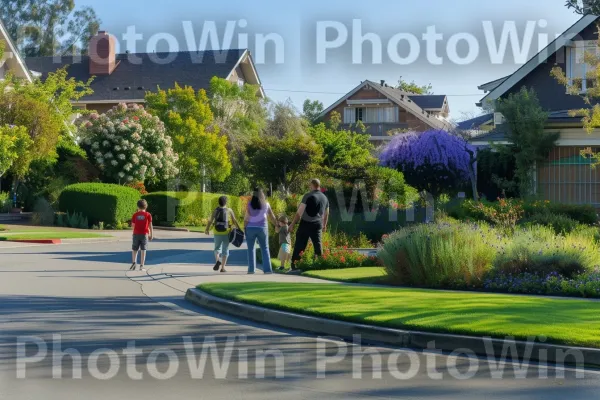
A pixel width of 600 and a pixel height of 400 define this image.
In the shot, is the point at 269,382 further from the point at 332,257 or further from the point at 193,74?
the point at 193,74

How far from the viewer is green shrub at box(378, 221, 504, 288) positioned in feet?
53.9

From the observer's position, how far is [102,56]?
2495 inches

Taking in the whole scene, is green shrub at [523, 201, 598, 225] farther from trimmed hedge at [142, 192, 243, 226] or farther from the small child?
trimmed hedge at [142, 192, 243, 226]

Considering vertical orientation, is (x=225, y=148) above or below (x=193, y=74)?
below

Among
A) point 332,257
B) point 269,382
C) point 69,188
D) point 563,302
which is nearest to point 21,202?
point 69,188

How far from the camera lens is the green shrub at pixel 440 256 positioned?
16.4 metres

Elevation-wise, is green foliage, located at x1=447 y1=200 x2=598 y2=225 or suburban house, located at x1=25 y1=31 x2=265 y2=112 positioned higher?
suburban house, located at x1=25 y1=31 x2=265 y2=112

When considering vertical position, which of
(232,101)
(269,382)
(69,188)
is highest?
(232,101)

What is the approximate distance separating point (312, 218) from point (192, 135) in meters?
28.9

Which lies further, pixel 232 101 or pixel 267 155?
pixel 232 101

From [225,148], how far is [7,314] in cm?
3617

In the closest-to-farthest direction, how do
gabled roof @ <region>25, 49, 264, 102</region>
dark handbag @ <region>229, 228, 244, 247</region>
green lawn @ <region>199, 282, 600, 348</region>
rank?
1. green lawn @ <region>199, 282, 600, 348</region>
2. dark handbag @ <region>229, 228, 244, 247</region>
3. gabled roof @ <region>25, 49, 264, 102</region>

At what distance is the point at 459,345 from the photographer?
10.2 m

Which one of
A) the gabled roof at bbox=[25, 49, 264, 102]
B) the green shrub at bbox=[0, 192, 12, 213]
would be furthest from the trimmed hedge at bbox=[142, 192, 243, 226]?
the gabled roof at bbox=[25, 49, 264, 102]
